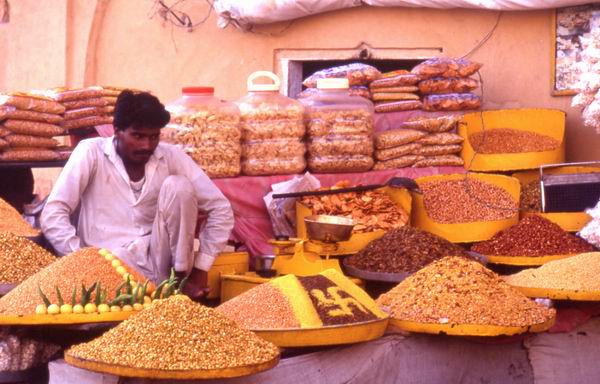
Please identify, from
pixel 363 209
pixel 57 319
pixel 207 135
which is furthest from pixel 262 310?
pixel 207 135

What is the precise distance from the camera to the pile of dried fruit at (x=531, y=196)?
561cm

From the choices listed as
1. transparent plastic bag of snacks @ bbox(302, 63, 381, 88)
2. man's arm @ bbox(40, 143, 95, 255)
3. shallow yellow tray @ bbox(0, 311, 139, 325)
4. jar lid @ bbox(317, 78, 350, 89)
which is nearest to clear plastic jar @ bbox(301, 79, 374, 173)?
jar lid @ bbox(317, 78, 350, 89)

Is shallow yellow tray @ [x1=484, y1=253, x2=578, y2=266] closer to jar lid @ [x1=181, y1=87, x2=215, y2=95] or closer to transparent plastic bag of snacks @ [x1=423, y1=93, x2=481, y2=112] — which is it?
transparent plastic bag of snacks @ [x1=423, y1=93, x2=481, y2=112]

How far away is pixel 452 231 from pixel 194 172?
1304 millimetres

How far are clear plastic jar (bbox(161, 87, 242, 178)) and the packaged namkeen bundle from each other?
5.12ft

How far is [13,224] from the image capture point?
4609mm

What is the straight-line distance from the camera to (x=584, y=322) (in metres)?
4.22

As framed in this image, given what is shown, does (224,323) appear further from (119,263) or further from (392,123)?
(392,123)

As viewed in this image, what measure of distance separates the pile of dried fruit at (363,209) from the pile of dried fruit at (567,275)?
2.61 ft

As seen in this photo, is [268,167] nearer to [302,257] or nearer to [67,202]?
[302,257]

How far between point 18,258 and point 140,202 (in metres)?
0.91

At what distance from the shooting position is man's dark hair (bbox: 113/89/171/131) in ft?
15.0

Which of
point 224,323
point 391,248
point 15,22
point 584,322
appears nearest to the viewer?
point 224,323

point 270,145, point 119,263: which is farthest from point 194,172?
point 119,263
